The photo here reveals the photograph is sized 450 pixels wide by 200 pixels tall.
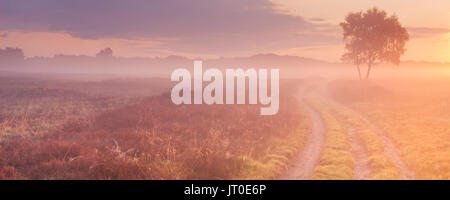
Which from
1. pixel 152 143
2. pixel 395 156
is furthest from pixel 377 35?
pixel 152 143

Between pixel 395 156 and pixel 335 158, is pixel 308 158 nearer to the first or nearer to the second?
pixel 335 158

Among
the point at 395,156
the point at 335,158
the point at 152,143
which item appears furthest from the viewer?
the point at 395,156

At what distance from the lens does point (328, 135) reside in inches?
665

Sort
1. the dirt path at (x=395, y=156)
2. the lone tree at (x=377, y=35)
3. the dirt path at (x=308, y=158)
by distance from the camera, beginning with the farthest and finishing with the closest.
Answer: the lone tree at (x=377, y=35) → the dirt path at (x=308, y=158) → the dirt path at (x=395, y=156)

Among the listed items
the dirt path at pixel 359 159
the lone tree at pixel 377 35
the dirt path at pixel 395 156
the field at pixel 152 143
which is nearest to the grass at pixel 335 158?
the dirt path at pixel 359 159

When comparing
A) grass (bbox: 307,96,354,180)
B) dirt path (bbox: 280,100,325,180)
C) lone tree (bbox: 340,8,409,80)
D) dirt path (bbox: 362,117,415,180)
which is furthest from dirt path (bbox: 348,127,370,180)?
lone tree (bbox: 340,8,409,80)

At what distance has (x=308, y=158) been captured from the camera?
41.1ft

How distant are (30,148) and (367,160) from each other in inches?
584

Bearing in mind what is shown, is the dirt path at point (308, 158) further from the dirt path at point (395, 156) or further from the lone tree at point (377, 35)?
the lone tree at point (377, 35)

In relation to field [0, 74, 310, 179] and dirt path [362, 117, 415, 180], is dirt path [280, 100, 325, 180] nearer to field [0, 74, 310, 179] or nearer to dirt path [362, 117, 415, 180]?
field [0, 74, 310, 179]

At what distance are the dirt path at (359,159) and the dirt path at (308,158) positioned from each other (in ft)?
5.27

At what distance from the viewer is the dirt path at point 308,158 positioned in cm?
1041

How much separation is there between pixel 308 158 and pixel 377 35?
47006mm
